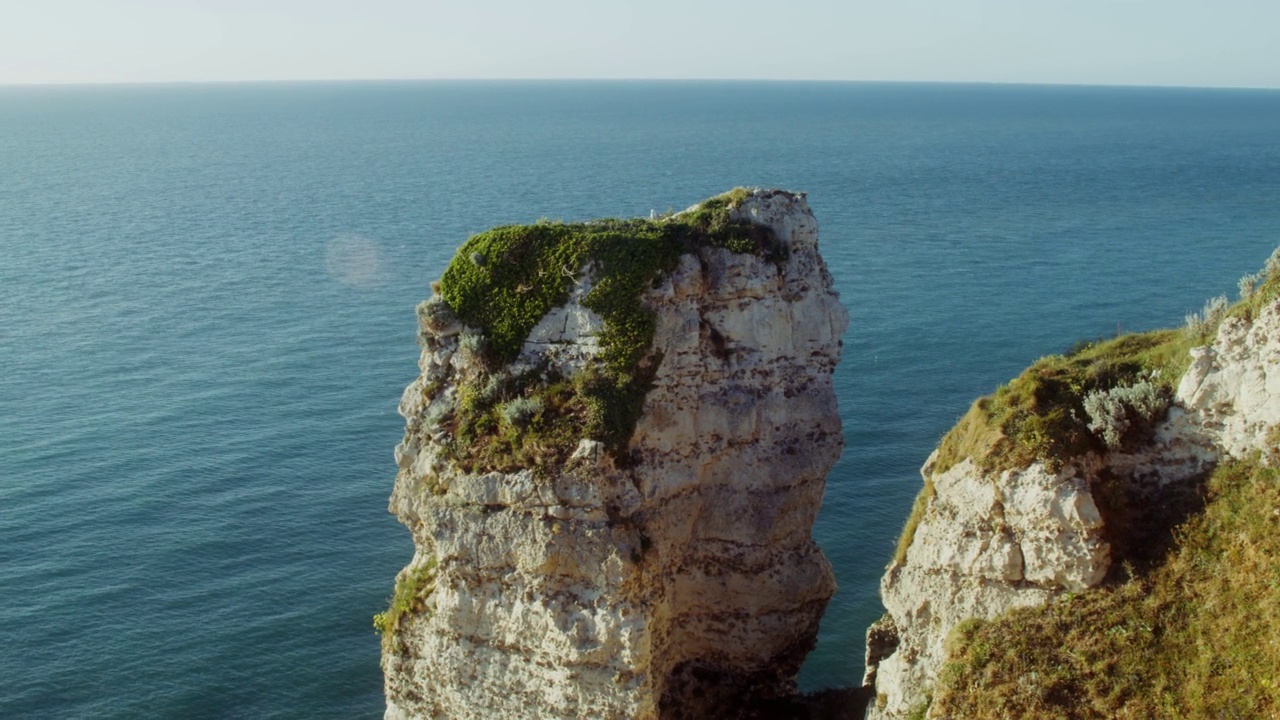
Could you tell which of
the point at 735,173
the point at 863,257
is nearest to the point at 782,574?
the point at 863,257

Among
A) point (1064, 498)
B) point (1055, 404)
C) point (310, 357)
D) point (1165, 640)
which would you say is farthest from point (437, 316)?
point (310, 357)

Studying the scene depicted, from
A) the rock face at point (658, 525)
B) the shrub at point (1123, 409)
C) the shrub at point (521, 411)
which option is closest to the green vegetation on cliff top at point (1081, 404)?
the shrub at point (1123, 409)

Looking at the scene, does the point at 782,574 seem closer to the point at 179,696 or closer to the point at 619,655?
the point at 619,655

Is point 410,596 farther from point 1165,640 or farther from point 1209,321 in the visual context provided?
point 1209,321

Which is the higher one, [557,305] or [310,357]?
[557,305]

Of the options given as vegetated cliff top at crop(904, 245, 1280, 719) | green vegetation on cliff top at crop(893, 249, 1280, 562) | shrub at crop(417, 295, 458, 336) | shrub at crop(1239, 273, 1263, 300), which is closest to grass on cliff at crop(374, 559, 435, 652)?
shrub at crop(417, 295, 458, 336)

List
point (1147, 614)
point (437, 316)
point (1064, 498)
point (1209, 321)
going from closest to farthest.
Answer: point (1147, 614) → point (1064, 498) → point (1209, 321) → point (437, 316)

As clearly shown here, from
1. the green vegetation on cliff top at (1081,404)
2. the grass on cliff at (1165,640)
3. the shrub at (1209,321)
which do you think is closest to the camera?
the grass on cliff at (1165,640)

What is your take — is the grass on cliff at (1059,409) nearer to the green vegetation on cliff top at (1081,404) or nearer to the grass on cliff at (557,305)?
the green vegetation on cliff top at (1081,404)
